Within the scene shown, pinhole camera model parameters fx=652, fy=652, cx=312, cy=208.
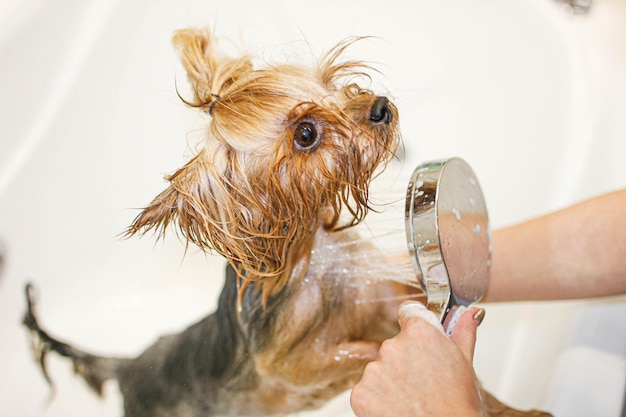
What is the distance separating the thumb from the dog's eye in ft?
0.97

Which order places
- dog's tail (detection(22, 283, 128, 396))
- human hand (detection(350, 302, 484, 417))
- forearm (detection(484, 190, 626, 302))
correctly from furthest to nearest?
1. dog's tail (detection(22, 283, 128, 396))
2. forearm (detection(484, 190, 626, 302))
3. human hand (detection(350, 302, 484, 417))

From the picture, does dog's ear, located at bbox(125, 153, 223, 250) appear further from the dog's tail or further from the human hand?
the dog's tail

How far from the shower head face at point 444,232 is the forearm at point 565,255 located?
0.20 metres

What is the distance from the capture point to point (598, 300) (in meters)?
1.24

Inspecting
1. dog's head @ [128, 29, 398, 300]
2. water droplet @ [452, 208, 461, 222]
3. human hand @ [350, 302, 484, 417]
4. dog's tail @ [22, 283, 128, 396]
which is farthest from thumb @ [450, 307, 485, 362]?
dog's tail @ [22, 283, 128, 396]

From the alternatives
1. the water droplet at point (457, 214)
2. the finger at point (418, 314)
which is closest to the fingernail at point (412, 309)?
the finger at point (418, 314)

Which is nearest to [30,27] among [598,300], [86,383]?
[86,383]

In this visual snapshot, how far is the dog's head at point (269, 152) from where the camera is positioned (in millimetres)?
844

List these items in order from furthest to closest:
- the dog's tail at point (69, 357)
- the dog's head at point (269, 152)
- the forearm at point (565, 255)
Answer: the dog's tail at point (69, 357)
the forearm at point (565, 255)
the dog's head at point (269, 152)

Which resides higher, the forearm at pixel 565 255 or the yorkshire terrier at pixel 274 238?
the yorkshire terrier at pixel 274 238

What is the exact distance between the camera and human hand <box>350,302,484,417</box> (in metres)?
0.73

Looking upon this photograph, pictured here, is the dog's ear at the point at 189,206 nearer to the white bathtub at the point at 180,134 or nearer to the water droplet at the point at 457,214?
the white bathtub at the point at 180,134

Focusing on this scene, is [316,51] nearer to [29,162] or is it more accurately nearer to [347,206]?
[347,206]

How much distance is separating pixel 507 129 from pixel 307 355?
807mm
